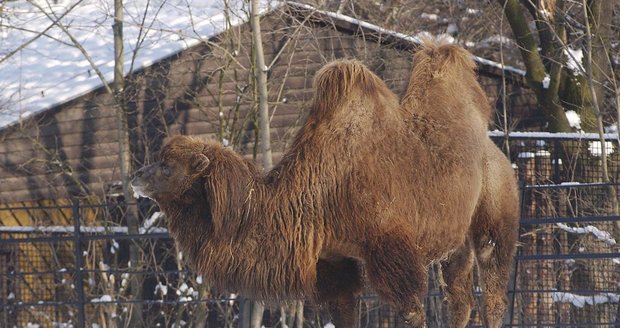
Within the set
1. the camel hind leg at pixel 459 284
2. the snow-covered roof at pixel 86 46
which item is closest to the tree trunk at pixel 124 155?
the snow-covered roof at pixel 86 46

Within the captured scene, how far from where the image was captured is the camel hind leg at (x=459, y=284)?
7438 millimetres

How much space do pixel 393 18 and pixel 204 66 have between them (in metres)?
4.60

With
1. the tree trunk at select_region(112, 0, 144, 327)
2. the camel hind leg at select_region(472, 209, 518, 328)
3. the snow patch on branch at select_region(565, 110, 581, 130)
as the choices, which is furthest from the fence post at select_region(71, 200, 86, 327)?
the snow patch on branch at select_region(565, 110, 581, 130)

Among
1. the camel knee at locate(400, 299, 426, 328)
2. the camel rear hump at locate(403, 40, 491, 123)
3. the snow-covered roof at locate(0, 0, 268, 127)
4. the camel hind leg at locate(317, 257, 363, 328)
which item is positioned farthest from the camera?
the snow-covered roof at locate(0, 0, 268, 127)

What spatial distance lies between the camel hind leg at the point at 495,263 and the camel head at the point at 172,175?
234 cm

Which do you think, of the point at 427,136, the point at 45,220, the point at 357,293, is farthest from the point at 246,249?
the point at 45,220

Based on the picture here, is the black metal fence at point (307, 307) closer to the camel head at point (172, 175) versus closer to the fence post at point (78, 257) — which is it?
the fence post at point (78, 257)

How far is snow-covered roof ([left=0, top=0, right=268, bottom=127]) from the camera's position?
1517 centimetres

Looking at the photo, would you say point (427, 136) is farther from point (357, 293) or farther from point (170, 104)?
point (170, 104)

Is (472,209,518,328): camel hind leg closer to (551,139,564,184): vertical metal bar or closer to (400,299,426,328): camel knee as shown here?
(400,299,426,328): camel knee

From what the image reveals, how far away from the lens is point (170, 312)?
14.8m

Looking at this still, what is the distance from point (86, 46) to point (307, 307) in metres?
7.40

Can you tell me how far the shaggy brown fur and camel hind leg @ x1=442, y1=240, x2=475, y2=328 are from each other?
2.80ft

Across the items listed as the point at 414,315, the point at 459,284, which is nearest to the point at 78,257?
the point at 459,284
